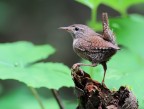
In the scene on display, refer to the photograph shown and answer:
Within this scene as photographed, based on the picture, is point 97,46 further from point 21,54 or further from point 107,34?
point 21,54

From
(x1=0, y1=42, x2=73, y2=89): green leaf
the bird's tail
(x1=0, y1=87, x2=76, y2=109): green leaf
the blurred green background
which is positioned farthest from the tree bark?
(x1=0, y1=87, x2=76, y2=109): green leaf

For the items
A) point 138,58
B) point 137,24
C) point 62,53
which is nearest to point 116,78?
point 138,58

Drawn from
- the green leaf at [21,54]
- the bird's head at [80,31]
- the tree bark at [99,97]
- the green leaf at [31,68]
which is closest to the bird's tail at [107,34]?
the bird's head at [80,31]

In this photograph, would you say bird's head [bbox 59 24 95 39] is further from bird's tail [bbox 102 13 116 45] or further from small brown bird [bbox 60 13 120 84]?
bird's tail [bbox 102 13 116 45]

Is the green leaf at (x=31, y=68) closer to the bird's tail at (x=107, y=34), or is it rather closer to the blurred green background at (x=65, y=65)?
the blurred green background at (x=65, y=65)

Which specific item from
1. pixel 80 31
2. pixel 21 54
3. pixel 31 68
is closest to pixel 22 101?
pixel 21 54
